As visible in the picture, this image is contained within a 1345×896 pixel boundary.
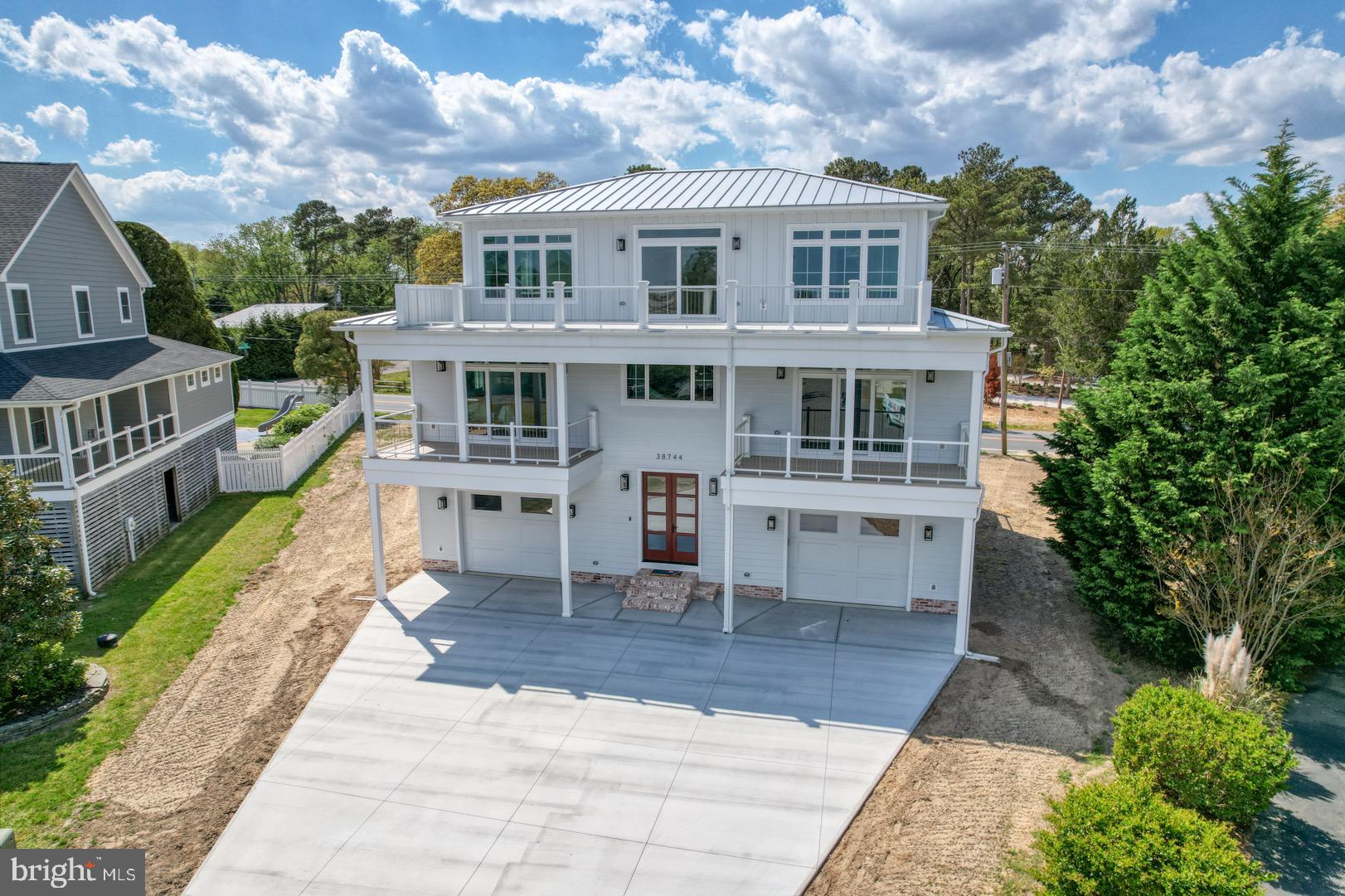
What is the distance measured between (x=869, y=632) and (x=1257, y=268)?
9156mm

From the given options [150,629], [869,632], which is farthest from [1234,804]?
[150,629]

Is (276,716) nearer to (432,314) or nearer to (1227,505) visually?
(432,314)

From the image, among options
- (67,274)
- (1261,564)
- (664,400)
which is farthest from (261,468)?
(1261,564)

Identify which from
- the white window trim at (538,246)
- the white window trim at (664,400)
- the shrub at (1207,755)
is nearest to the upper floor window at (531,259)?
the white window trim at (538,246)

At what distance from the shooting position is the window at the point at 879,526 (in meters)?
15.9

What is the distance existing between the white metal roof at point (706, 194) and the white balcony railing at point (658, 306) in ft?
5.27

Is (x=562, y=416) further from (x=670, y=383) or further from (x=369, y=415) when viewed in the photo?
(x=369, y=415)

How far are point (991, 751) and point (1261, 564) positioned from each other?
5.70m

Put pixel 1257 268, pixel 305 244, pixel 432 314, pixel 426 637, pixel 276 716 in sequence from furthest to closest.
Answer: pixel 305 244 < pixel 432 314 < pixel 426 637 < pixel 1257 268 < pixel 276 716

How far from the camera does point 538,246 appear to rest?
1686 centimetres

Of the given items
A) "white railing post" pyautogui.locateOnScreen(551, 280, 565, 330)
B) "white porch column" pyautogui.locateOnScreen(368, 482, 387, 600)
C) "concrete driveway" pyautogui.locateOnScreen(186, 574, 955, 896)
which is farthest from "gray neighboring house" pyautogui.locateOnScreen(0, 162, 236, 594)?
"white railing post" pyautogui.locateOnScreen(551, 280, 565, 330)

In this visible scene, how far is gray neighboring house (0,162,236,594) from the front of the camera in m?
17.1

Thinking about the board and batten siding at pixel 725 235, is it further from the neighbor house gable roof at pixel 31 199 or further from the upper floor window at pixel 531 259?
the neighbor house gable roof at pixel 31 199

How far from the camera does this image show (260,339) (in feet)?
155
